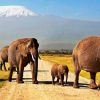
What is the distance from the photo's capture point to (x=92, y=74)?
27.3 m

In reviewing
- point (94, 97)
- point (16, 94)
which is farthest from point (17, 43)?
point (94, 97)

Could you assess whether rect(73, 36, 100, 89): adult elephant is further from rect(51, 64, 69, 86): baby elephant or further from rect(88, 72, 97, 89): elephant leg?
rect(51, 64, 69, 86): baby elephant

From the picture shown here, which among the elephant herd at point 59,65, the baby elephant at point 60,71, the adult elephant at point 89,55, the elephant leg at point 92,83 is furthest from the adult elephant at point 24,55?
the elephant leg at point 92,83

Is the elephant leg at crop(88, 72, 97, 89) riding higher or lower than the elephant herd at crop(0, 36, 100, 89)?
lower

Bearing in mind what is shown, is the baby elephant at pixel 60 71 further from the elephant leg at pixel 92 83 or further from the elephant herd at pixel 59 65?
the elephant leg at pixel 92 83

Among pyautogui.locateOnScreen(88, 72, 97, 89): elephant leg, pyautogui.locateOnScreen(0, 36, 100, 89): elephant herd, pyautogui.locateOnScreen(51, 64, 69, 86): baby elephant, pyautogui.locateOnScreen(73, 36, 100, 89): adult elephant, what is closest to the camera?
pyautogui.locateOnScreen(73, 36, 100, 89): adult elephant

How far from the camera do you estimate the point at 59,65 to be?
1155 inches

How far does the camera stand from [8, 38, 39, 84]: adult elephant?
29797 mm

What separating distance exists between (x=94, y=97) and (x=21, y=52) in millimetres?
11140

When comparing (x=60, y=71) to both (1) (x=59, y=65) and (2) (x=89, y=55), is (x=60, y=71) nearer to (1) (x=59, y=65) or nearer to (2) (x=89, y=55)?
(1) (x=59, y=65)

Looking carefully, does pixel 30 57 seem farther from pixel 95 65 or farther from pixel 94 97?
pixel 94 97

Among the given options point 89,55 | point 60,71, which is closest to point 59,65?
point 60,71

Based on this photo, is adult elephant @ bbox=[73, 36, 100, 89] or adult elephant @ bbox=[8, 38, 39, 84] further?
adult elephant @ bbox=[8, 38, 39, 84]

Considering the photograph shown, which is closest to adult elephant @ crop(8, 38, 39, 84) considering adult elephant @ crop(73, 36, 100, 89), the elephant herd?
the elephant herd
